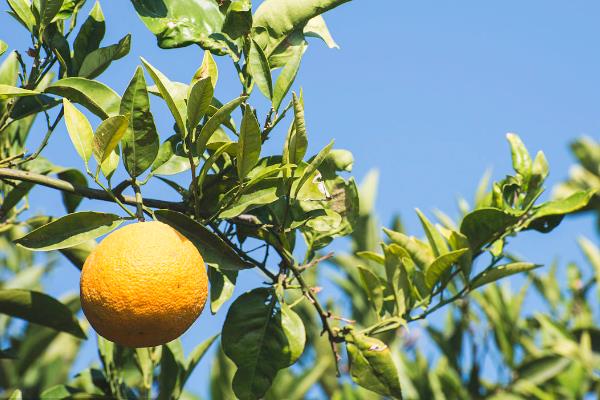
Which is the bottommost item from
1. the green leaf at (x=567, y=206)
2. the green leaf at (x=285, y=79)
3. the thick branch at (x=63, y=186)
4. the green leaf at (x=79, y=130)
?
the green leaf at (x=567, y=206)

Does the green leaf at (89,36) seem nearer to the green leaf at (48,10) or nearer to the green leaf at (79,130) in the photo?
the green leaf at (48,10)

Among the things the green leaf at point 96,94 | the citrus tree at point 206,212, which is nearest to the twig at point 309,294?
the citrus tree at point 206,212

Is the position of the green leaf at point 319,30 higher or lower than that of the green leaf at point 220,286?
higher

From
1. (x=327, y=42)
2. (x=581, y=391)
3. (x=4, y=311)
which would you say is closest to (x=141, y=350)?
(x=4, y=311)

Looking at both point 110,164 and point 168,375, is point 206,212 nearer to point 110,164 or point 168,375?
point 110,164

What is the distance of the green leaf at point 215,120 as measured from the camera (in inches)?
50.3

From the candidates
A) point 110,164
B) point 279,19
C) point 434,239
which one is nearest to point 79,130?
point 110,164

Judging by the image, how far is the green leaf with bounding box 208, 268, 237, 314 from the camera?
1.53 meters

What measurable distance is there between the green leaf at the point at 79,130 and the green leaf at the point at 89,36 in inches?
12.4

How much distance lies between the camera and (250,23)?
1582mm

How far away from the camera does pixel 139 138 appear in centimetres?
139

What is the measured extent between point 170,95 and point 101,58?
38 centimetres

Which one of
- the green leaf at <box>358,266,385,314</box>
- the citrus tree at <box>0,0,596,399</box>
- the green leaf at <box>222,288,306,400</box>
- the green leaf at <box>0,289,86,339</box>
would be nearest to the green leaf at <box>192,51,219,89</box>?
the citrus tree at <box>0,0,596,399</box>

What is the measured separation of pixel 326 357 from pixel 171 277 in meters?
2.24
